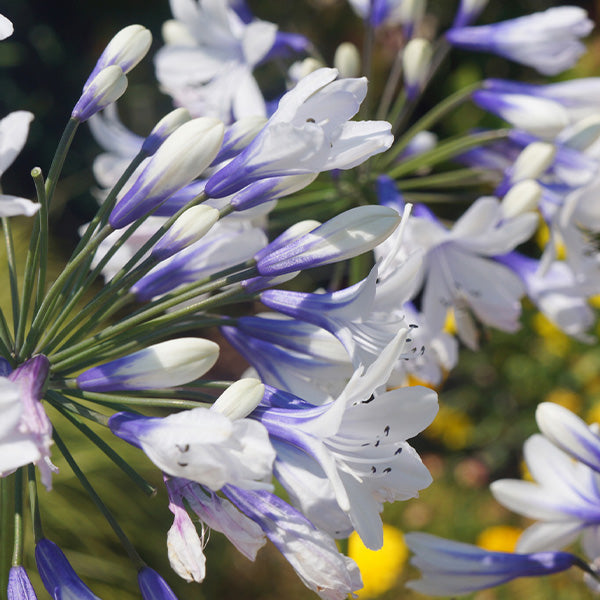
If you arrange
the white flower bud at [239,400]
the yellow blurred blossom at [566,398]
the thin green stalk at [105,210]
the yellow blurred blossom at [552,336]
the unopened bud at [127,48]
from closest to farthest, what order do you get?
the white flower bud at [239,400] < the thin green stalk at [105,210] < the unopened bud at [127,48] < the yellow blurred blossom at [566,398] < the yellow blurred blossom at [552,336]

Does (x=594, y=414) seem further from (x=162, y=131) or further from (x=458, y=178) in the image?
(x=162, y=131)

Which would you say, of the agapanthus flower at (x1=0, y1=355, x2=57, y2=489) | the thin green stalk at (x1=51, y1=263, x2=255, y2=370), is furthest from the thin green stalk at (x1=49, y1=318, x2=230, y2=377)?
the agapanthus flower at (x1=0, y1=355, x2=57, y2=489)

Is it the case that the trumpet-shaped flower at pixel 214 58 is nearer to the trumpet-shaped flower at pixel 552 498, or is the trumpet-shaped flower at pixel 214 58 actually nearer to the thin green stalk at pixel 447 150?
the thin green stalk at pixel 447 150

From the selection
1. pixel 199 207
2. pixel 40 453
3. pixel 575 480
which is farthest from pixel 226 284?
pixel 575 480

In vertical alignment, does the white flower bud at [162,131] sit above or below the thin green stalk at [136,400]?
above

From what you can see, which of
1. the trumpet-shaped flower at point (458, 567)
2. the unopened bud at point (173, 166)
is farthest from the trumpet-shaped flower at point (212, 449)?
the trumpet-shaped flower at point (458, 567)

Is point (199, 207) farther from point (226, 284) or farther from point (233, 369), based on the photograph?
point (233, 369)

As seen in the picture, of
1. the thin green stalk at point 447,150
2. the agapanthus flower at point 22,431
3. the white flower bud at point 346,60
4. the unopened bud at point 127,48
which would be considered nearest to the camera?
the agapanthus flower at point 22,431
